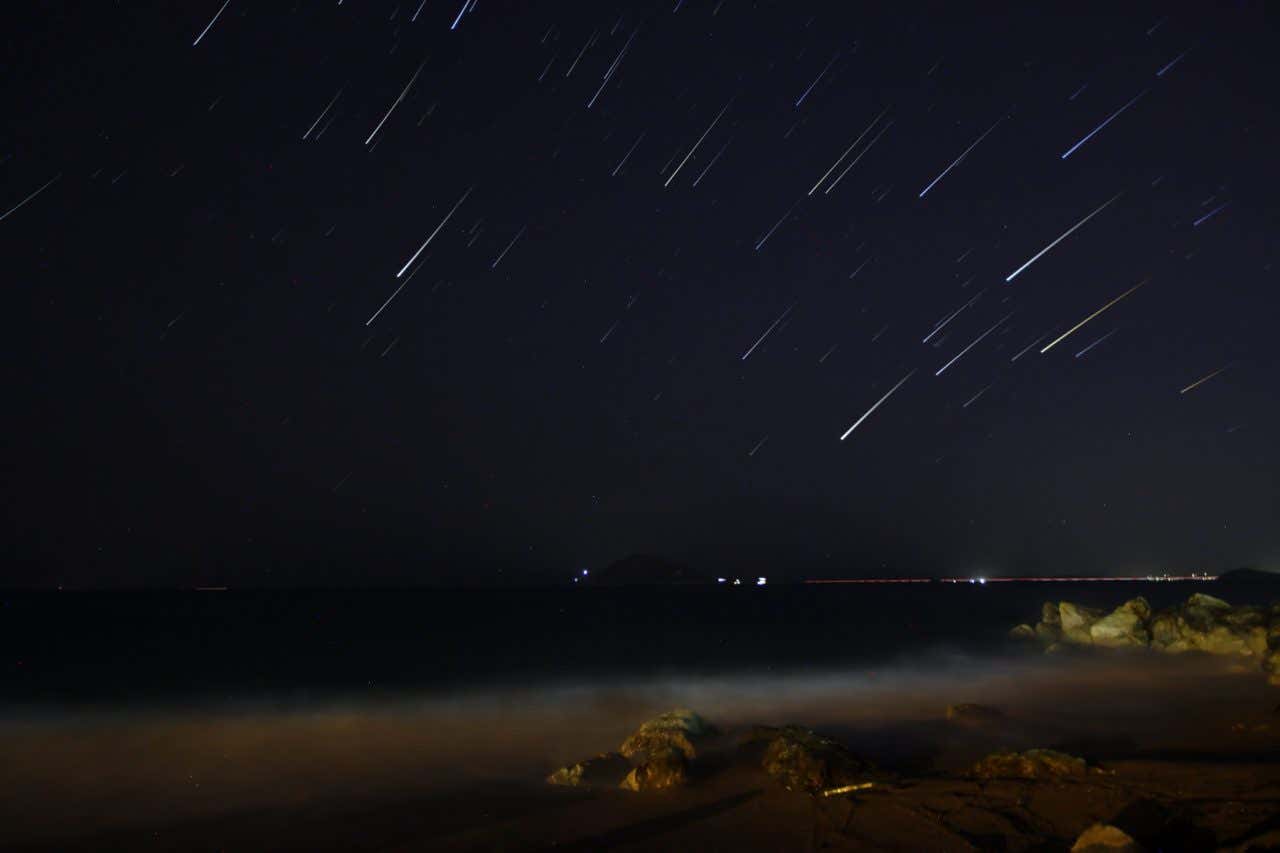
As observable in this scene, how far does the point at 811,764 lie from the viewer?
41.8ft

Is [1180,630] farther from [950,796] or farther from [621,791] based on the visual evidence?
[621,791]

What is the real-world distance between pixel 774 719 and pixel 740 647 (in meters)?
27.4

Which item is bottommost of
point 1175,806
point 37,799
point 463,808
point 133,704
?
point 1175,806

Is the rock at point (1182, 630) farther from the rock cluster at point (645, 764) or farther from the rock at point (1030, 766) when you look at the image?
the rock cluster at point (645, 764)

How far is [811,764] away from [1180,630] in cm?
3127

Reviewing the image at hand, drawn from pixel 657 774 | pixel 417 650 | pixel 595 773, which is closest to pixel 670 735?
pixel 595 773

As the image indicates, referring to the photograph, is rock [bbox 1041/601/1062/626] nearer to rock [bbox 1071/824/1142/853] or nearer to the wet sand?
the wet sand

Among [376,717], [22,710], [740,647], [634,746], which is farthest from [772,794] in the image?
[740,647]

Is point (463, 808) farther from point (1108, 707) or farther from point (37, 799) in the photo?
point (1108, 707)

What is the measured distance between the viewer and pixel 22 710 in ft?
90.6

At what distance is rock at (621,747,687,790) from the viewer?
1298 cm

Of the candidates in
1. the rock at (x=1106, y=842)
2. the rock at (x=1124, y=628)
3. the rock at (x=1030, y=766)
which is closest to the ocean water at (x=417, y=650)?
the rock at (x=1124, y=628)

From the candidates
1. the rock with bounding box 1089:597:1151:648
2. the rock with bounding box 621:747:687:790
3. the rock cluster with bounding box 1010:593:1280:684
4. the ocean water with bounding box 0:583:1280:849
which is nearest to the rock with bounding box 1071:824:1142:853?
the rock with bounding box 621:747:687:790

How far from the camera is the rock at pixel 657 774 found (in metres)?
13.0
